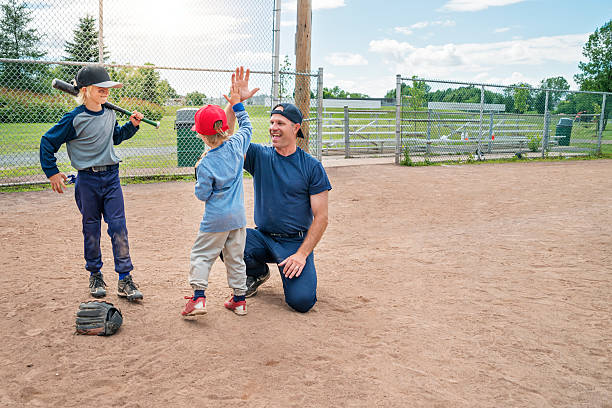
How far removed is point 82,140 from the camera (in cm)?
396

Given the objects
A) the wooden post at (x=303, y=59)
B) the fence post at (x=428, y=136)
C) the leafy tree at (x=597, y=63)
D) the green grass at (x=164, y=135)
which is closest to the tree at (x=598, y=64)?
the leafy tree at (x=597, y=63)

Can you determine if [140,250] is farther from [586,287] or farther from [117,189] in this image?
[586,287]

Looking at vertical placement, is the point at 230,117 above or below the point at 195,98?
below

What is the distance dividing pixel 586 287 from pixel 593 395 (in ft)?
6.62

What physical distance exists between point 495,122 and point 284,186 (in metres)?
16.8

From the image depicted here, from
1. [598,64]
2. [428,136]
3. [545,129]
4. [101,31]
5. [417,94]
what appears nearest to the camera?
[101,31]

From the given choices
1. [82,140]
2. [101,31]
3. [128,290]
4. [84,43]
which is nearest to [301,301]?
[128,290]

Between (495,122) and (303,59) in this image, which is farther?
(495,122)

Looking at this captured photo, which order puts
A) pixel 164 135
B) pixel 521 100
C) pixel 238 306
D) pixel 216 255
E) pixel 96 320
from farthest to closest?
pixel 521 100
pixel 164 135
pixel 238 306
pixel 216 255
pixel 96 320

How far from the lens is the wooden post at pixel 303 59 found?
31.3 ft

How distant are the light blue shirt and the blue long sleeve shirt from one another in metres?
1.00

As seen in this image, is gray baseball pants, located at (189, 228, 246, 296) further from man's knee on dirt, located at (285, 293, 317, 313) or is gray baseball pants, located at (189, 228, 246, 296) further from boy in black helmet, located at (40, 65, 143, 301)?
boy in black helmet, located at (40, 65, 143, 301)

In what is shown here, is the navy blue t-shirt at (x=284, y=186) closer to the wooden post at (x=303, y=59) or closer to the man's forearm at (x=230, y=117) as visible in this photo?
the man's forearm at (x=230, y=117)

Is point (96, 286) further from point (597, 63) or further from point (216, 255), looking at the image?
point (597, 63)
